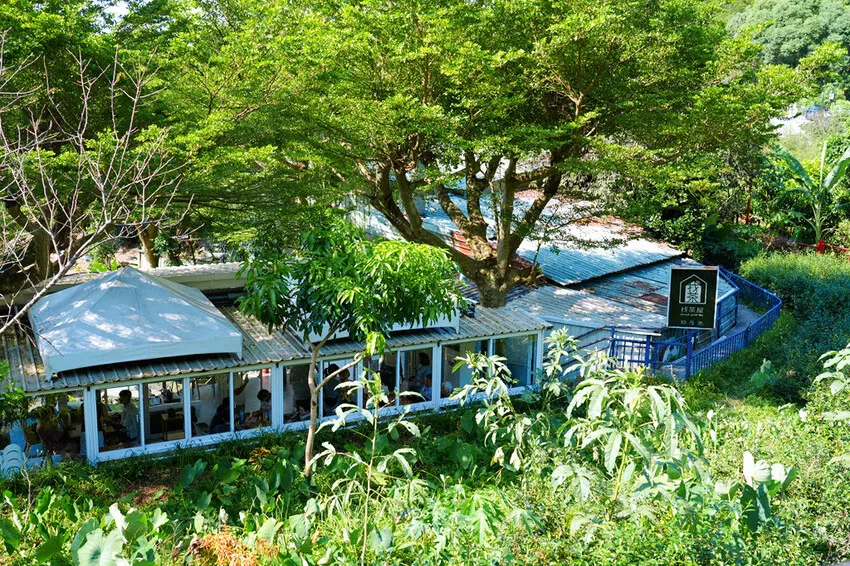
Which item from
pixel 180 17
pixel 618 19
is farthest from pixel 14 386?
pixel 618 19

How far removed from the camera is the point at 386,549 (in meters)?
6.77

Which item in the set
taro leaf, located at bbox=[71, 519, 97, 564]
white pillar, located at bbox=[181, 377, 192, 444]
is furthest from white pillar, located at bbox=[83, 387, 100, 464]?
taro leaf, located at bbox=[71, 519, 97, 564]

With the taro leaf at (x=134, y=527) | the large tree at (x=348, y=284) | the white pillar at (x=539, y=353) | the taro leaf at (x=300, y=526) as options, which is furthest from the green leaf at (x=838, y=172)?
the taro leaf at (x=134, y=527)

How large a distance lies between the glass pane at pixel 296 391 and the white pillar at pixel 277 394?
16.3 inches

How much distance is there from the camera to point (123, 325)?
1202cm

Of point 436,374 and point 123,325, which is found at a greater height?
point 123,325

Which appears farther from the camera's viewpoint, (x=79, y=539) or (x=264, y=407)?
(x=264, y=407)

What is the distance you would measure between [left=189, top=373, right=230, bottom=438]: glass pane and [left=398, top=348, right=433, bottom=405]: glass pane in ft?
10.9

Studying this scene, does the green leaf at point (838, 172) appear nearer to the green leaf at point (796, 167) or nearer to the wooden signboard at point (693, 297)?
the green leaf at point (796, 167)

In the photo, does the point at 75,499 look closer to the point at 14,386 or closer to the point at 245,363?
the point at 14,386

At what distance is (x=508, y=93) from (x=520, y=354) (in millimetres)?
5857

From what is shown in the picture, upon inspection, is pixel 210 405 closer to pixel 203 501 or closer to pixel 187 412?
pixel 187 412

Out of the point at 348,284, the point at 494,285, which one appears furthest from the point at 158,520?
the point at 494,285

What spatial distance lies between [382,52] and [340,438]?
26.2 feet
